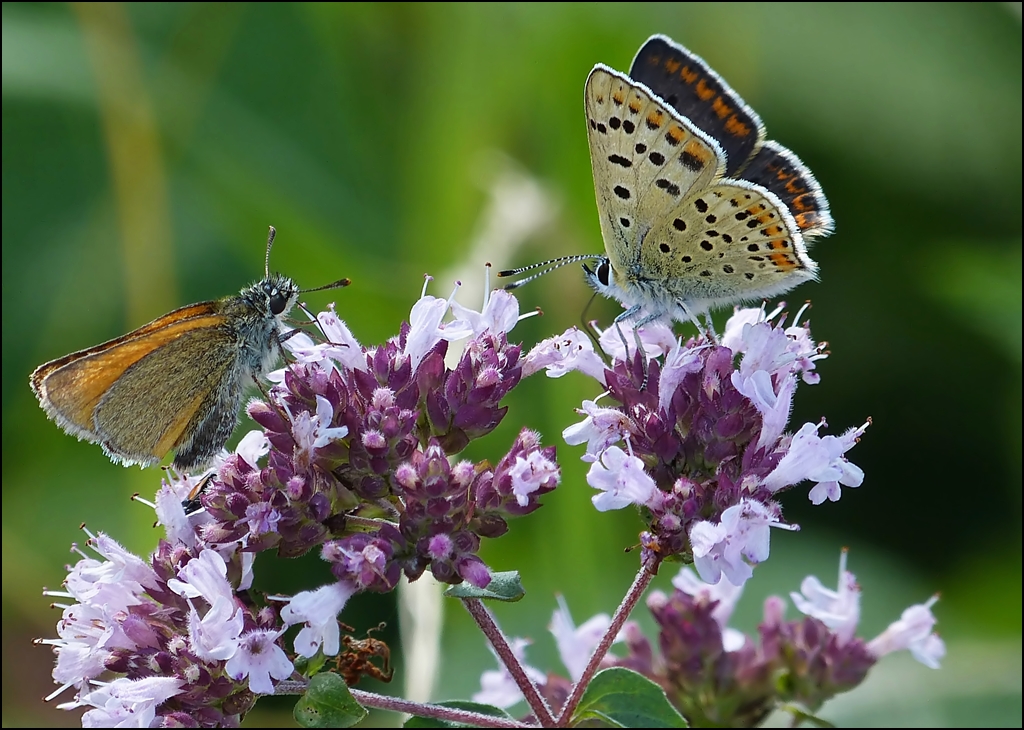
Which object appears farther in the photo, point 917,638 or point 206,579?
point 917,638

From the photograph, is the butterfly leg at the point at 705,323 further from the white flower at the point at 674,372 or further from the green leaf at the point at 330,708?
the green leaf at the point at 330,708

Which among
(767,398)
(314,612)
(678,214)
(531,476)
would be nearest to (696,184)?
(678,214)

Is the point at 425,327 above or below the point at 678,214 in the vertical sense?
below

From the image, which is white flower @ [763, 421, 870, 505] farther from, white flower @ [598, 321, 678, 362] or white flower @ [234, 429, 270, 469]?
white flower @ [234, 429, 270, 469]

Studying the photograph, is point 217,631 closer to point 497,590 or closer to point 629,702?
point 497,590

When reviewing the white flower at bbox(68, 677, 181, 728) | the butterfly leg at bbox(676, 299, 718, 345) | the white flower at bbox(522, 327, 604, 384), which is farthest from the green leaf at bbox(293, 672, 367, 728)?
the butterfly leg at bbox(676, 299, 718, 345)

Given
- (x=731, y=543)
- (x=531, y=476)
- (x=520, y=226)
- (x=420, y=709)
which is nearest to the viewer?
(x=731, y=543)
